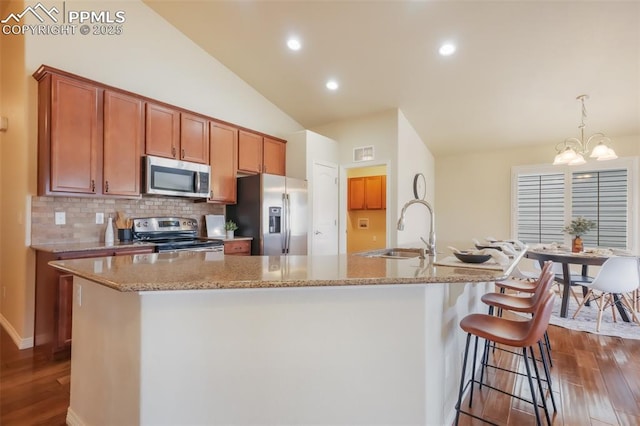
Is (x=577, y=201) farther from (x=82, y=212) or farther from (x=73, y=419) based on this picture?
(x=82, y=212)

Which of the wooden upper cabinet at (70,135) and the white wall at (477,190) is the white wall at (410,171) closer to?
the white wall at (477,190)

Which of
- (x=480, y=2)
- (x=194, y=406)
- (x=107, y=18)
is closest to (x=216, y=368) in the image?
(x=194, y=406)

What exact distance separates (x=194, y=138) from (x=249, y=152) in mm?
829

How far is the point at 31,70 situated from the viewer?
2.82 m

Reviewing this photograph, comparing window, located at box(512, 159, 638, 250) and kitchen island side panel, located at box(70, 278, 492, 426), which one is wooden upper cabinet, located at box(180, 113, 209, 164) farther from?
window, located at box(512, 159, 638, 250)

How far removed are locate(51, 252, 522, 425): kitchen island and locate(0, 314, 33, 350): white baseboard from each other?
1.95 m

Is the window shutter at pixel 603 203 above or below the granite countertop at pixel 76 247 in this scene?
above

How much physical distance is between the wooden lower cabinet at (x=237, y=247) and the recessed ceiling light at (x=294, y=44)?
2.44 m

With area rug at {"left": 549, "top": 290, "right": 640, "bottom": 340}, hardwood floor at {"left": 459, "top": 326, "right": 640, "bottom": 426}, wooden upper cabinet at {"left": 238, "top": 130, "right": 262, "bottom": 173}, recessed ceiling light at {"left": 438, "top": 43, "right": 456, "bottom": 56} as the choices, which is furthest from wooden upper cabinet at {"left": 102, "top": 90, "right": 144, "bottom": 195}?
area rug at {"left": 549, "top": 290, "right": 640, "bottom": 340}

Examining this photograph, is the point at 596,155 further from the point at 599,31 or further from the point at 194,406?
the point at 194,406

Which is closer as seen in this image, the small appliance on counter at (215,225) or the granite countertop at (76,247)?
the granite countertop at (76,247)

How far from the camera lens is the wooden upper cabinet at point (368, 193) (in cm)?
634

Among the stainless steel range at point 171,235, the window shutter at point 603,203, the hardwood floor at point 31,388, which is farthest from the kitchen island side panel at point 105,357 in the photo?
the window shutter at point 603,203

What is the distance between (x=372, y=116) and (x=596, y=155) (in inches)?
108
